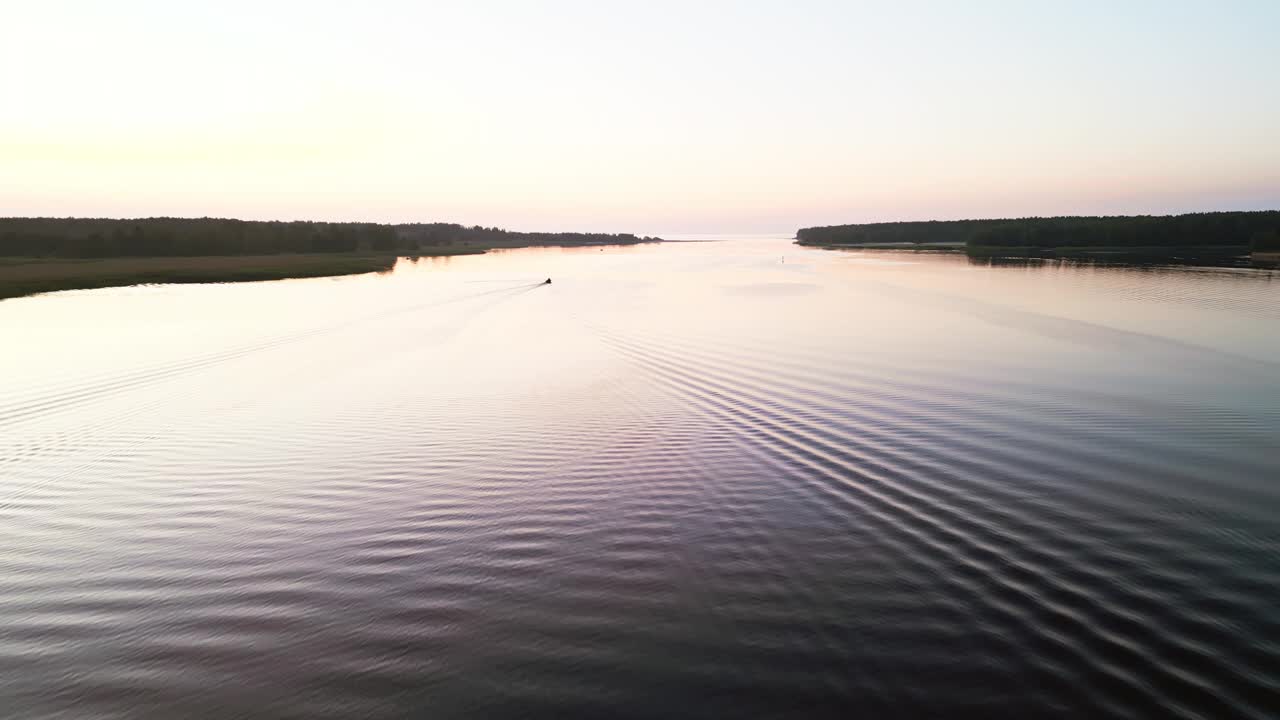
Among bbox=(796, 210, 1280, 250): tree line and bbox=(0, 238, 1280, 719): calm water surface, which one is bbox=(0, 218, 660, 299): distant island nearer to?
bbox=(0, 238, 1280, 719): calm water surface

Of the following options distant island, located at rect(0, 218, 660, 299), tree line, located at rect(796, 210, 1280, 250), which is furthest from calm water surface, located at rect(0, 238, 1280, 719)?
tree line, located at rect(796, 210, 1280, 250)

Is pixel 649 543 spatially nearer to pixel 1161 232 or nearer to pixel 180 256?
pixel 180 256

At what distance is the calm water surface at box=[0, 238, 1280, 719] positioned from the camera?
666cm

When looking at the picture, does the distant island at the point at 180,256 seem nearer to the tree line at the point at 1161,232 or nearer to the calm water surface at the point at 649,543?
the calm water surface at the point at 649,543

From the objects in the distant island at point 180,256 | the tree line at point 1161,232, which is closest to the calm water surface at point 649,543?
the distant island at point 180,256

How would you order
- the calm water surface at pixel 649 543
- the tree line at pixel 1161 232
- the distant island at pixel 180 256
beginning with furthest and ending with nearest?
the tree line at pixel 1161 232, the distant island at pixel 180 256, the calm water surface at pixel 649 543

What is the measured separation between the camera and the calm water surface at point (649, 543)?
6664 mm

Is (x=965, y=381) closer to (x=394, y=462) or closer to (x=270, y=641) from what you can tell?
(x=394, y=462)

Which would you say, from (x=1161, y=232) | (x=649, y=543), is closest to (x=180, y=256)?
(x=649, y=543)

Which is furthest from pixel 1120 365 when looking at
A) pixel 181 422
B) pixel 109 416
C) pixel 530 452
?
pixel 109 416

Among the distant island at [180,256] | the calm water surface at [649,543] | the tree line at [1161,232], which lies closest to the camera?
the calm water surface at [649,543]

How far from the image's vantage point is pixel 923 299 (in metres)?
51.6

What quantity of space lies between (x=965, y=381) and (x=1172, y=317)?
26913 millimetres

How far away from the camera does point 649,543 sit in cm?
969
